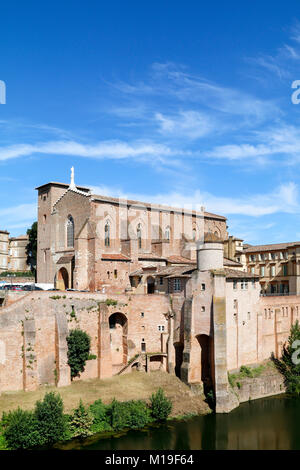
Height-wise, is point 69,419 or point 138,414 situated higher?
point 69,419

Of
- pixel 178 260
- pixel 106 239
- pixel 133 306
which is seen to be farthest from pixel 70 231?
pixel 133 306

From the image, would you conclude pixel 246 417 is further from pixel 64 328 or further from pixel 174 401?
pixel 64 328

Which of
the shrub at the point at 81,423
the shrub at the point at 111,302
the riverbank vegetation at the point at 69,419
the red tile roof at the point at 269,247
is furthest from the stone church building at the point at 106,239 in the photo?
the shrub at the point at 81,423

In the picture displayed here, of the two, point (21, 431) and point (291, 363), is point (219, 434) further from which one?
point (291, 363)

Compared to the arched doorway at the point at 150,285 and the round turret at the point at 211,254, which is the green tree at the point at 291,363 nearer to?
the round turret at the point at 211,254

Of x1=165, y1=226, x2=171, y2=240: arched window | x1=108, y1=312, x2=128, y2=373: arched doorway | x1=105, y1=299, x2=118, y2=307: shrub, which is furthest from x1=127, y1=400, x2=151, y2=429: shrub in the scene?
x1=165, y1=226, x2=171, y2=240: arched window

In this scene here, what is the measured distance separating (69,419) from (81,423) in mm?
946

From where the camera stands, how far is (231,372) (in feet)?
133

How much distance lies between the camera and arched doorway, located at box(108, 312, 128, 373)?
137 ft

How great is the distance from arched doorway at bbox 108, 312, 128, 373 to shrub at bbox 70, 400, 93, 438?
9.91 meters

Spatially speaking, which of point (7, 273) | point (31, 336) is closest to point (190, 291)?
point (31, 336)

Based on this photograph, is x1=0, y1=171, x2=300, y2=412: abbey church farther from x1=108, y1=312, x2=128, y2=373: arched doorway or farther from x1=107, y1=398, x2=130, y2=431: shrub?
x1=107, y1=398, x2=130, y2=431: shrub

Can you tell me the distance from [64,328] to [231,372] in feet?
50.9

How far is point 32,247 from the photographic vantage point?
73.8 m
